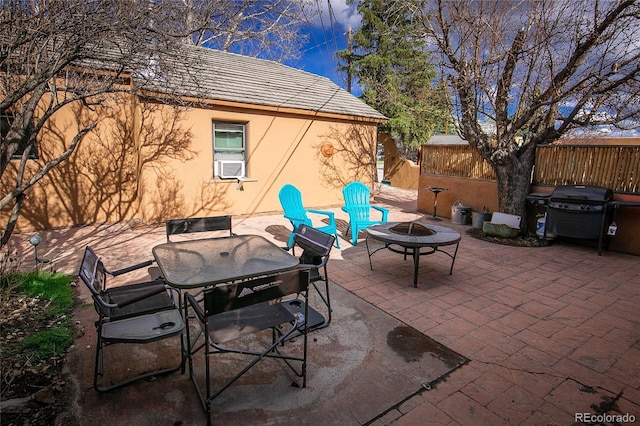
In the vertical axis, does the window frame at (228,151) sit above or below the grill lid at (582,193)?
above

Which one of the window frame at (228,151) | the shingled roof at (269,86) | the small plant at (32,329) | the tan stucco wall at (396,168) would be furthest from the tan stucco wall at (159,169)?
the tan stucco wall at (396,168)

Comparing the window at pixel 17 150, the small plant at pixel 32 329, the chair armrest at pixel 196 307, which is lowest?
the small plant at pixel 32 329

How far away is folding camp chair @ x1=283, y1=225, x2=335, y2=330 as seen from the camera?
2980mm

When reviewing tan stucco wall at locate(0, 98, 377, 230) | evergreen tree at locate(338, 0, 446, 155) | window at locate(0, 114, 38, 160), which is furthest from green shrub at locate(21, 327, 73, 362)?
evergreen tree at locate(338, 0, 446, 155)

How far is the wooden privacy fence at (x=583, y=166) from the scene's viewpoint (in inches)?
221

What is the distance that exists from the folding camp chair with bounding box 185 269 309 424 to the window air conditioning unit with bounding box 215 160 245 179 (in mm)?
5729

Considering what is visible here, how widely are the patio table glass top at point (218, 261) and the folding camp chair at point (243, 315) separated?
0.16 meters

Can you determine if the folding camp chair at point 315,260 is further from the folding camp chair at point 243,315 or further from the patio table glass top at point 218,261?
the patio table glass top at point 218,261

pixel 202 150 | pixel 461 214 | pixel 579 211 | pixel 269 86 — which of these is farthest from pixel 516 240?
pixel 269 86

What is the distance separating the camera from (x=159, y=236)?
20.7 ft

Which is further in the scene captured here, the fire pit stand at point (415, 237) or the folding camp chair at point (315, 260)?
the fire pit stand at point (415, 237)

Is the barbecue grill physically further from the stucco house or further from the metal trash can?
the stucco house

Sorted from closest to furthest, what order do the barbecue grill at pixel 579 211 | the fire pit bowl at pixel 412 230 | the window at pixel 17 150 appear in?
the fire pit bowl at pixel 412 230 < the barbecue grill at pixel 579 211 < the window at pixel 17 150

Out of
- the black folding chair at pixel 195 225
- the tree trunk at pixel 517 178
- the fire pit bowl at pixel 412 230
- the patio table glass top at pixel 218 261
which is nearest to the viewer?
the patio table glass top at pixel 218 261
